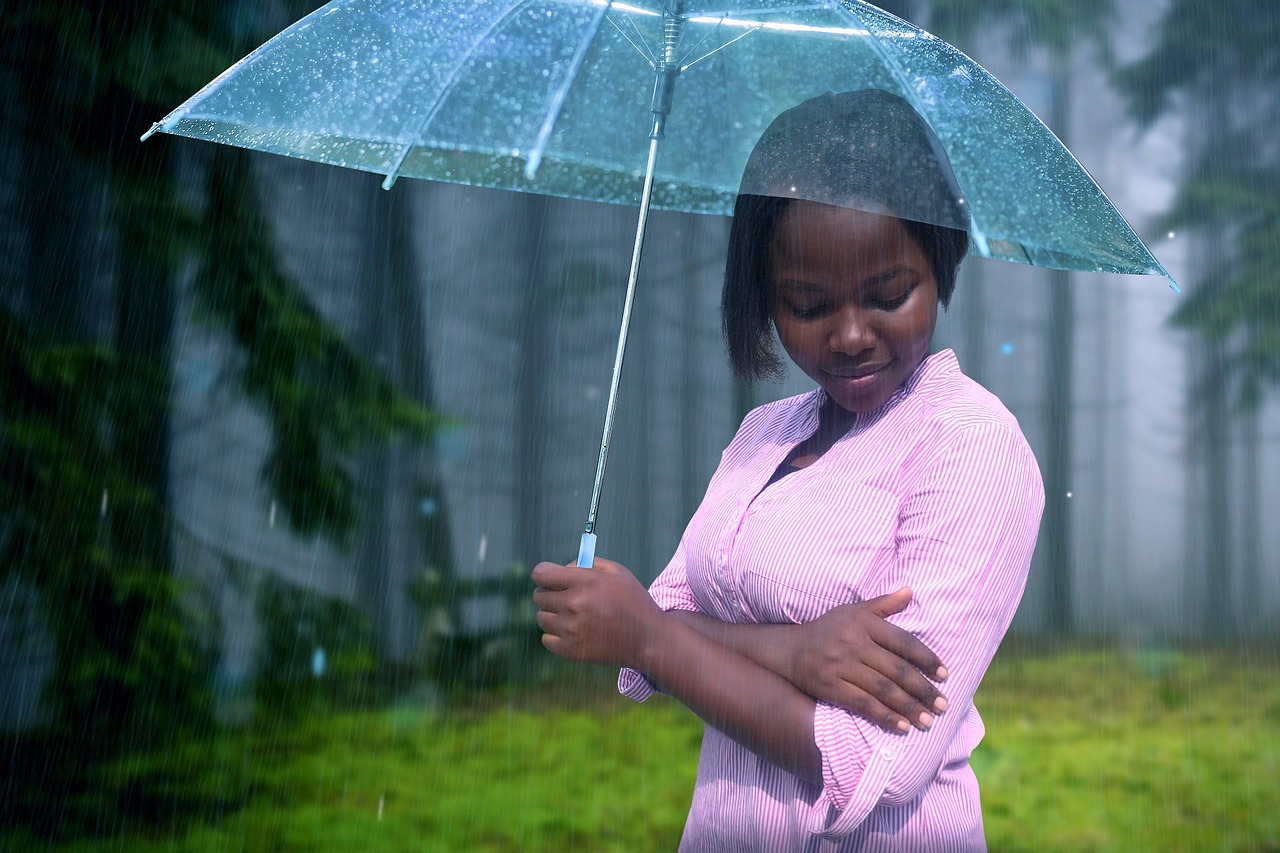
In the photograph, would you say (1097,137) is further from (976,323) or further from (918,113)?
(918,113)

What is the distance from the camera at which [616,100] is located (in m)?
2.06

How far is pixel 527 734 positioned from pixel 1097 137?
6.05 meters

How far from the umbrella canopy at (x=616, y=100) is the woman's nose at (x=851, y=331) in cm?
35

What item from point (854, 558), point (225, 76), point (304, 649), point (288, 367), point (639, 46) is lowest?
point (304, 649)

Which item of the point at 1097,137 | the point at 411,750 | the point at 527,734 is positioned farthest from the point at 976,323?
the point at 411,750

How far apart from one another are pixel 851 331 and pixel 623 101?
0.74 metres

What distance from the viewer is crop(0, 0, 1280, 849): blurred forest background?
4.93 metres

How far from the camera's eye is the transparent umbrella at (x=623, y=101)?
185 centimetres

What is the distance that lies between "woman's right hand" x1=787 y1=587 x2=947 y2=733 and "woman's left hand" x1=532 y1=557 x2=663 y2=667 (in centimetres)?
24

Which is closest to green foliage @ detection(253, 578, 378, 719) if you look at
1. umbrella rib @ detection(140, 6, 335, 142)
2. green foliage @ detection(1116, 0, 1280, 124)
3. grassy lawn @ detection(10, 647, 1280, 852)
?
grassy lawn @ detection(10, 647, 1280, 852)

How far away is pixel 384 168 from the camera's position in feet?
6.58

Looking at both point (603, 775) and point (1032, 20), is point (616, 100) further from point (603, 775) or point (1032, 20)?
point (1032, 20)

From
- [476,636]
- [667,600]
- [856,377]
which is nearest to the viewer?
[856,377]

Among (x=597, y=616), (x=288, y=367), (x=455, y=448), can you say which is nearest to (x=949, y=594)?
(x=597, y=616)
